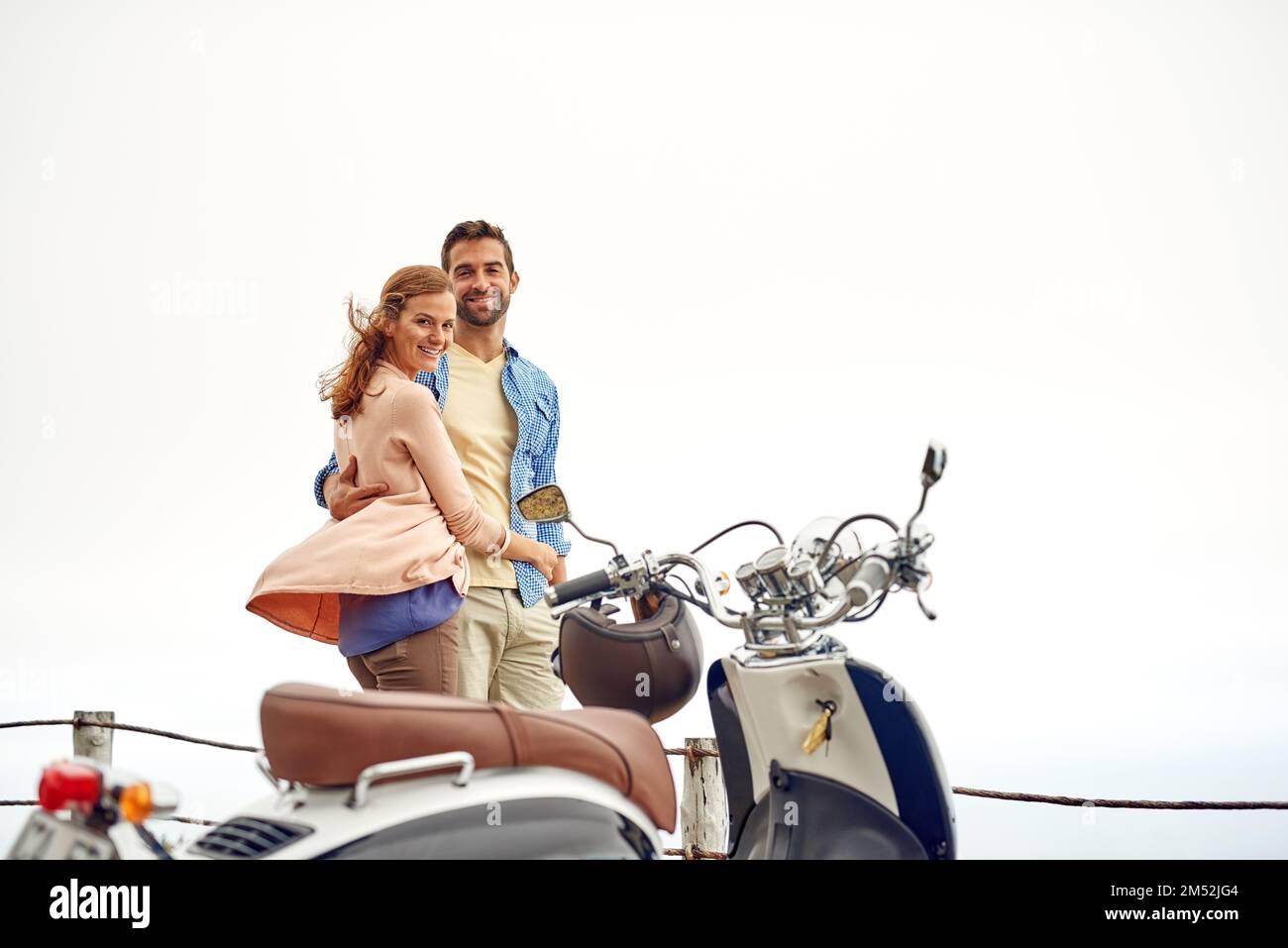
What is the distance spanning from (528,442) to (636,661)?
1.01 m

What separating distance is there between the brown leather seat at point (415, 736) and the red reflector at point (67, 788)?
0.69ft

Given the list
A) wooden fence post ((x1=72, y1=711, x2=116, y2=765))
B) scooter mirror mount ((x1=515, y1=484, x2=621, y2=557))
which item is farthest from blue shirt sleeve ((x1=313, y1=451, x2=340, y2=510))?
wooden fence post ((x1=72, y1=711, x2=116, y2=765))

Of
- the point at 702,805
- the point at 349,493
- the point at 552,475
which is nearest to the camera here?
the point at 349,493

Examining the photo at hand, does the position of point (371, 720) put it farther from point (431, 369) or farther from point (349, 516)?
point (431, 369)

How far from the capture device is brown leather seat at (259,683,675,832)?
4.62ft

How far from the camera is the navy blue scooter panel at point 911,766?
1.68 meters

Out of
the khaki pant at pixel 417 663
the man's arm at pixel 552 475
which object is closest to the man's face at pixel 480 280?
the man's arm at pixel 552 475

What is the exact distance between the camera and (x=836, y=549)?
69.7 inches

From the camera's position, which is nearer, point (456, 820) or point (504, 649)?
point (456, 820)

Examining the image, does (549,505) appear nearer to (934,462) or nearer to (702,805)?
(934,462)

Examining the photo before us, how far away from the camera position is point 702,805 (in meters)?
3.65

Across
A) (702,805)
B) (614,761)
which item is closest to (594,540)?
(614,761)

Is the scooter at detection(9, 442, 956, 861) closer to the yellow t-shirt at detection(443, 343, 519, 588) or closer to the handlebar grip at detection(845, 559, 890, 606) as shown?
the handlebar grip at detection(845, 559, 890, 606)
